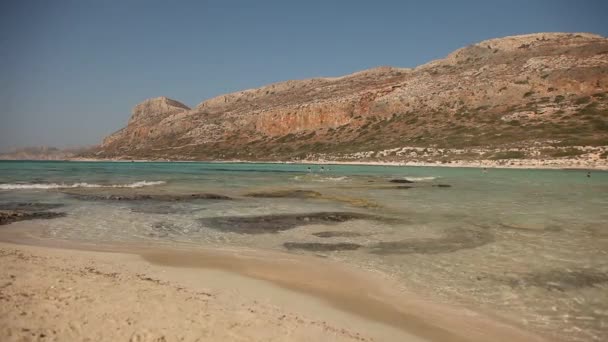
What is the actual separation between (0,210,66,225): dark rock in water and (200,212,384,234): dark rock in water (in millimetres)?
7538

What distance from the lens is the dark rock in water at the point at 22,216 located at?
668 inches

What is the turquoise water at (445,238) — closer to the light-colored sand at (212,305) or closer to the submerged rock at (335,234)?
the submerged rock at (335,234)

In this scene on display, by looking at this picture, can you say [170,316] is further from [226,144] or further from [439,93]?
[226,144]

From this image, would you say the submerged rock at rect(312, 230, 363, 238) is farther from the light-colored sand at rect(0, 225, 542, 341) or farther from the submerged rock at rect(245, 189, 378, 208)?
the submerged rock at rect(245, 189, 378, 208)

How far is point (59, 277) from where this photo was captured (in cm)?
807

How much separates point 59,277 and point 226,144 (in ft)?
461

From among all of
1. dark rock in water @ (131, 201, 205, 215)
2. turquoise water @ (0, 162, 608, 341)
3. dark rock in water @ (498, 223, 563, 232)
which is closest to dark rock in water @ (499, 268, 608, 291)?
turquoise water @ (0, 162, 608, 341)

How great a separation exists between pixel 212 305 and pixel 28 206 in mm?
20519

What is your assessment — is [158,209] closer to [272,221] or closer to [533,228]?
[272,221]

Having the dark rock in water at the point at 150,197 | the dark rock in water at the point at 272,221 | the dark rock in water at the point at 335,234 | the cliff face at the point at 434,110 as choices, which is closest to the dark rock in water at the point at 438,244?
the dark rock in water at the point at 335,234

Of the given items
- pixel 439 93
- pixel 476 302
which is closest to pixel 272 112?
pixel 439 93

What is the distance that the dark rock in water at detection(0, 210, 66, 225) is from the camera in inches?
668

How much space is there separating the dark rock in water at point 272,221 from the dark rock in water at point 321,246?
2.47 meters

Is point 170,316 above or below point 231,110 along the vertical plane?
below
